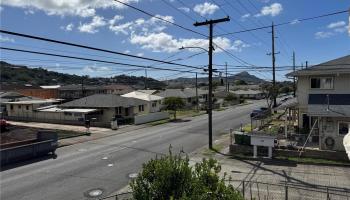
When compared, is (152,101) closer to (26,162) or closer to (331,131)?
(26,162)

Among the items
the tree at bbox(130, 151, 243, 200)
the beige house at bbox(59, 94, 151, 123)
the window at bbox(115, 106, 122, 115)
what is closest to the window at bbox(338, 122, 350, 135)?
the tree at bbox(130, 151, 243, 200)

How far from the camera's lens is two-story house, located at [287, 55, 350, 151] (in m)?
25.1

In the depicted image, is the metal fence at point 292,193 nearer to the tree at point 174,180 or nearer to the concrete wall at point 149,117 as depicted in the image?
the tree at point 174,180

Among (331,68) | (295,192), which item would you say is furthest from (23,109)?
(295,192)

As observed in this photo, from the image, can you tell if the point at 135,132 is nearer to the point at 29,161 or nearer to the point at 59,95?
the point at 29,161

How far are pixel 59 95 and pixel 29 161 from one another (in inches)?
2981

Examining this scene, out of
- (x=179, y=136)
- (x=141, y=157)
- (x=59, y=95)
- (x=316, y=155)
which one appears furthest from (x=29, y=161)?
(x=59, y=95)

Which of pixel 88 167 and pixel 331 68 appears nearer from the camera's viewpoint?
pixel 88 167

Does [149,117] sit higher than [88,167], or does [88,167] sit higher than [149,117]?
[149,117]

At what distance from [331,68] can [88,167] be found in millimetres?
20079

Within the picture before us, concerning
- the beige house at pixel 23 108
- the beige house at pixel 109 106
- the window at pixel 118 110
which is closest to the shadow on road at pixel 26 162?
the beige house at pixel 109 106

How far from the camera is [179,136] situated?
3603 cm

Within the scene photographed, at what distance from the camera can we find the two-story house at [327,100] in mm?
25062

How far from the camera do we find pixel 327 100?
2670cm
